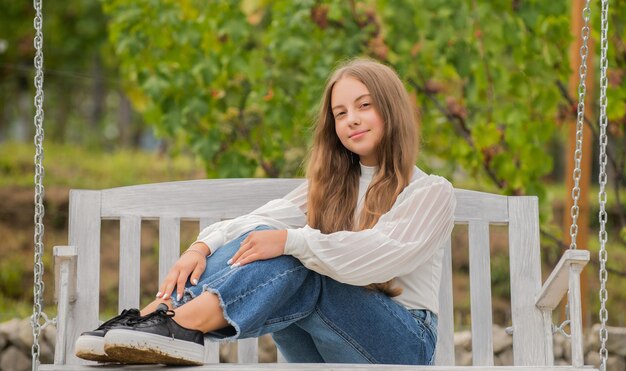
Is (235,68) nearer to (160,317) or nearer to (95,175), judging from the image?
(160,317)

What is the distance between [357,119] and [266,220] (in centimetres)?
38

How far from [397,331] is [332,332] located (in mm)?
167

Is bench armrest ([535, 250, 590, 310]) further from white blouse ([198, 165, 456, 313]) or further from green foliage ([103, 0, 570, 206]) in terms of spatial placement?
green foliage ([103, 0, 570, 206])

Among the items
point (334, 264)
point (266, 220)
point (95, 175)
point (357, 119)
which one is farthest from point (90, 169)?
point (334, 264)

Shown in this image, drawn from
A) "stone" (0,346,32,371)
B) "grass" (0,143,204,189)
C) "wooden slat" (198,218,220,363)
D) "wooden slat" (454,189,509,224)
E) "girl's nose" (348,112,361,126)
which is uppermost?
"grass" (0,143,204,189)

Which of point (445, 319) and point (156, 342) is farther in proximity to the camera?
point (445, 319)

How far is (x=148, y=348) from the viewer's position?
7.64 feet

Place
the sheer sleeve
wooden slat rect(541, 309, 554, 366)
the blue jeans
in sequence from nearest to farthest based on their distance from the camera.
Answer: the blue jeans
the sheer sleeve
wooden slat rect(541, 309, 554, 366)

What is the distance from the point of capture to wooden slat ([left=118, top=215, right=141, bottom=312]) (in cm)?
323

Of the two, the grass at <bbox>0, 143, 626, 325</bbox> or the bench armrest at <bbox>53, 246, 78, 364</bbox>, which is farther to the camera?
the grass at <bbox>0, 143, 626, 325</bbox>

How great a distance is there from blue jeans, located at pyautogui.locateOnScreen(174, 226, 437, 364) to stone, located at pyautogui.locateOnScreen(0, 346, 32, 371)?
220cm

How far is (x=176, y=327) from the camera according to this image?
7.95 feet

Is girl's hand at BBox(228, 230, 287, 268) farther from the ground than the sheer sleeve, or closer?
closer

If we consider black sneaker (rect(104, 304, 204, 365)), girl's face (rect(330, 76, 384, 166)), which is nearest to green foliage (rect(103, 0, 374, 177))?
girl's face (rect(330, 76, 384, 166))
